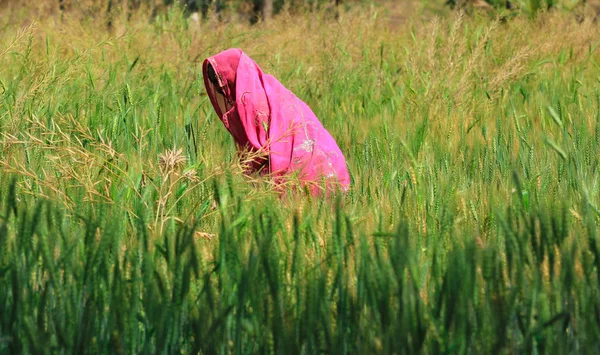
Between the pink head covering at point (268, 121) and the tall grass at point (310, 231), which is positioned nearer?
the tall grass at point (310, 231)

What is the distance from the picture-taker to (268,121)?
9.41ft

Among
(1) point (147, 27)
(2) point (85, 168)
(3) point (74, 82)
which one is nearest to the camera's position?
(2) point (85, 168)

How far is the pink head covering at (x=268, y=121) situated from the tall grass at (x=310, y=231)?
0.46 ft

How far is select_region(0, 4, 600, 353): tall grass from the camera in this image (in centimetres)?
149

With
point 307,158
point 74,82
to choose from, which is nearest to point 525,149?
point 307,158

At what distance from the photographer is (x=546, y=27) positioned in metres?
6.17

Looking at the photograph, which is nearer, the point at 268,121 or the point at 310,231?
the point at 310,231

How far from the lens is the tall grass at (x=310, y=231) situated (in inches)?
58.6

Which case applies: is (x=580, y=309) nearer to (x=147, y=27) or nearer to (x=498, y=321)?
(x=498, y=321)

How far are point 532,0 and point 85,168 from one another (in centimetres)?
571

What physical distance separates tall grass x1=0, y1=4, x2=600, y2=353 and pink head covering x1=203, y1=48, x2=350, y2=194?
14 centimetres

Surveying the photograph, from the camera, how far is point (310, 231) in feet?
5.92

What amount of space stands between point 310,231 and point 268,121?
3.63 feet

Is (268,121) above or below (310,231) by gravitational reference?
above
